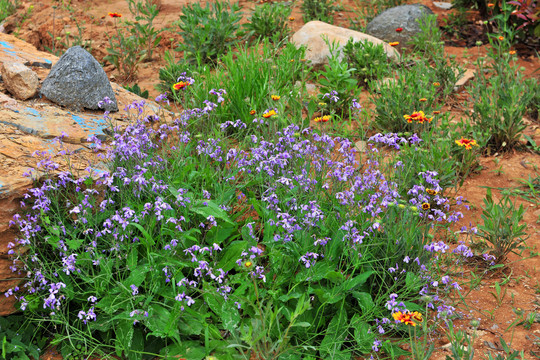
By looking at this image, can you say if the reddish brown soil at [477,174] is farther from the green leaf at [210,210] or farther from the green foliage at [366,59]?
the green leaf at [210,210]

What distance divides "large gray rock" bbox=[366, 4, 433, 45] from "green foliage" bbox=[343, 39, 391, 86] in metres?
Result: 1.04

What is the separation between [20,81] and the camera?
3965mm

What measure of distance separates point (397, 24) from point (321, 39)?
1.20 metres

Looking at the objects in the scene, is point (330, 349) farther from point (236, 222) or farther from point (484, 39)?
point (484, 39)

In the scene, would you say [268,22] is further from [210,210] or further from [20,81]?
[210,210]

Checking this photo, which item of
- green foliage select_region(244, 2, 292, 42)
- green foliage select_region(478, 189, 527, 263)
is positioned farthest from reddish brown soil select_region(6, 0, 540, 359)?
green foliage select_region(244, 2, 292, 42)

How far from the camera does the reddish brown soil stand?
2837 mm

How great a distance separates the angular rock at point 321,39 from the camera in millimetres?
5828

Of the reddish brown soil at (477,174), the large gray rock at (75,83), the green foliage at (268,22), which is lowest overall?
the reddish brown soil at (477,174)

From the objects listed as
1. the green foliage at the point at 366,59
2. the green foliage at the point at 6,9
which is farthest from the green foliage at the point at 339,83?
the green foliage at the point at 6,9

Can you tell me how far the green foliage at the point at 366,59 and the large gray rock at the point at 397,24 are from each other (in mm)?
1044

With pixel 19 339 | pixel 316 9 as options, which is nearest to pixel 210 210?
pixel 19 339

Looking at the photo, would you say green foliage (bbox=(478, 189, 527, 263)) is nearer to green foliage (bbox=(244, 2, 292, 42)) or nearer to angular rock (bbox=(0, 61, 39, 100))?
angular rock (bbox=(0, 61, 39, 100))

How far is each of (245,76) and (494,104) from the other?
2.16 meters
